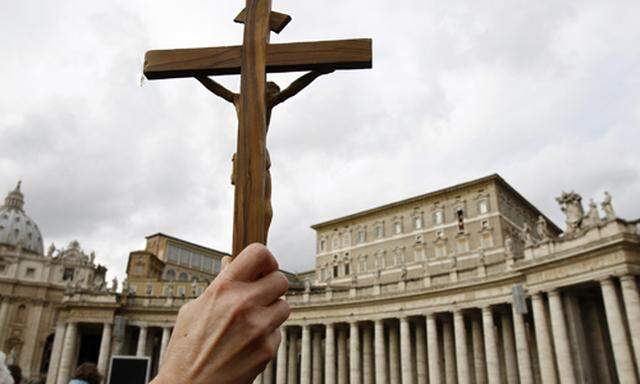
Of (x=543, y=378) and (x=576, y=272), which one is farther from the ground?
(x=576, y=272)

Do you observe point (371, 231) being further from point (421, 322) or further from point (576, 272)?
point (576, 272)

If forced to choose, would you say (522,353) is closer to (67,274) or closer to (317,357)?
(317,357)

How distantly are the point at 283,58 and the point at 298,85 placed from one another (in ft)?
0.88

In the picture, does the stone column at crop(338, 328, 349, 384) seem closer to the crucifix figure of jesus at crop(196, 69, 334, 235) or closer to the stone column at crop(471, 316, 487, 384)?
the stone column at crop(471, 316, 487, 384)

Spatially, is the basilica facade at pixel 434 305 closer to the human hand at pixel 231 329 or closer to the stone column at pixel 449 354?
the stone column at pixel 449 354

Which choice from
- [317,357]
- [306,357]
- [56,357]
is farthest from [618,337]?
[56,357]

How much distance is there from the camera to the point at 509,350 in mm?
39500

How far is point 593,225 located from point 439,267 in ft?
114

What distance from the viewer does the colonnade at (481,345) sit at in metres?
30.7

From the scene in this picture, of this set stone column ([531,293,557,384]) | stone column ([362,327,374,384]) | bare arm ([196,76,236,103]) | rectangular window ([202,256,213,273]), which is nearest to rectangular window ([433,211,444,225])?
stone column ([362,327,374,384])

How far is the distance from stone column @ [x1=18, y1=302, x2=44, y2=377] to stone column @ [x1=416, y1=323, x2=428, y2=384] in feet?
219

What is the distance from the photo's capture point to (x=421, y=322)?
4491 cm

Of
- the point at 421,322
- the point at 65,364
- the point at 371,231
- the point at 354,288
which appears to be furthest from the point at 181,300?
the point at 371,231

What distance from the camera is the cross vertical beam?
3.53 meters
